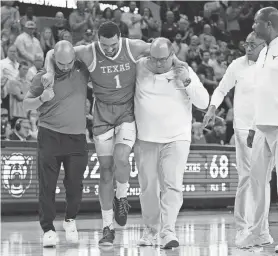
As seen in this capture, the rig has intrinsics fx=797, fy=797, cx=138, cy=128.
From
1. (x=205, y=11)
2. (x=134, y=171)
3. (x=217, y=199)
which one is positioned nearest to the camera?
(x=134, y=171)

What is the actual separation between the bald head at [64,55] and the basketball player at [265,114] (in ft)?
6.93

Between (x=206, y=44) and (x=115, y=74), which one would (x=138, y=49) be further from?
(x=206, y=44)

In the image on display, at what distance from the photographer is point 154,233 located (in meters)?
9.43

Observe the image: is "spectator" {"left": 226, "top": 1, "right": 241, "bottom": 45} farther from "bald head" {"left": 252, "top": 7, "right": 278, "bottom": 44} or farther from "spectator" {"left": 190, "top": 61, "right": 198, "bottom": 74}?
"bald head" {"left": 252, "top": 7, "right": 278, "bottom": 44}

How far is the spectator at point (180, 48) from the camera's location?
825 inches

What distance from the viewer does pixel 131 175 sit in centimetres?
1591

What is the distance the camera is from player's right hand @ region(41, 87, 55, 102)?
29.8 ft

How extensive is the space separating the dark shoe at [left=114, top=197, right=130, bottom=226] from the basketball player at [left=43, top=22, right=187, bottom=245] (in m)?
0.01

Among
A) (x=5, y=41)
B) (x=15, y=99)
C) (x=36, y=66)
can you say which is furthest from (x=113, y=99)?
(x=5, y=41)

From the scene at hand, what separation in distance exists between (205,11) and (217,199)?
29.2 feet

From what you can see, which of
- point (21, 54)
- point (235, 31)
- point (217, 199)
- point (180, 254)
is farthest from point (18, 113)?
point (235, 31)

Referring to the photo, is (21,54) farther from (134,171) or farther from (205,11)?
(205,11)

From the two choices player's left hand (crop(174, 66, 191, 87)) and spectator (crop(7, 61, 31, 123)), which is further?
spectator (crop(7, 61, 31, 123))

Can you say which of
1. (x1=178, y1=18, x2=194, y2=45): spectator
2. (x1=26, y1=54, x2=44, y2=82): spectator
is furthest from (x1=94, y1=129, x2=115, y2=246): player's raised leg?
(x1=178, y1=18, x2=194, y2=45): spectator
